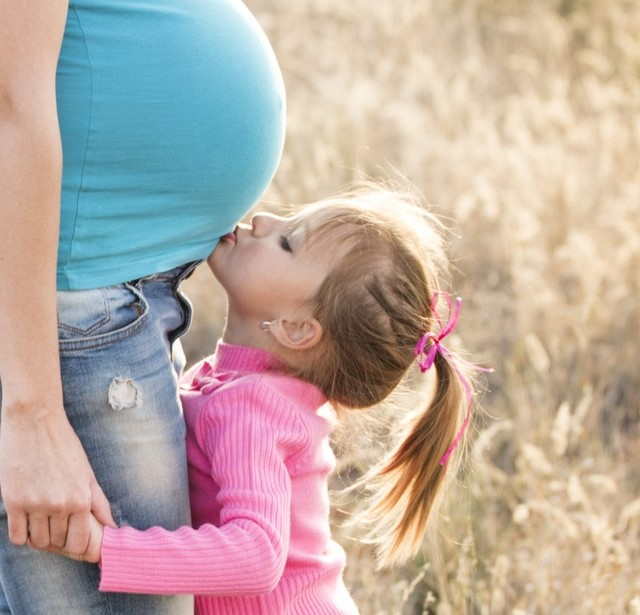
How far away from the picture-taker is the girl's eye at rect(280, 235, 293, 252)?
2035 millimetres

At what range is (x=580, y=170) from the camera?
5441 millimetres

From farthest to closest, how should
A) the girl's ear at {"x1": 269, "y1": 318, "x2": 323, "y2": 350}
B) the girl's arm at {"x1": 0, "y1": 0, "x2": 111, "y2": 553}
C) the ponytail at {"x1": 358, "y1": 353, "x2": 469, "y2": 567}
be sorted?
the ponytail at {"x1": 358, "y1": 353, "x2": 469, "y2": 567}
the girl's ear at {"x1": 269, "y1": 318, "x2": 323, "y2": 350}
the girl's arm at {"x1": 0, "y1": 0, "x2": 111, "y2": 553}

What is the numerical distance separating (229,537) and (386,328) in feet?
1.67

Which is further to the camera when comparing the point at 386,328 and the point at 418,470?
the point at 418,470

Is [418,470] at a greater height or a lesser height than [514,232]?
greater

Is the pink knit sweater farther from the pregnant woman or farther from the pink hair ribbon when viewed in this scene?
the pink hair ribbon

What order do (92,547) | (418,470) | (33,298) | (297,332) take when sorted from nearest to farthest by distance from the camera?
1. (33,298)
2. (92,547)
3. (297,332)
4. (418,470)

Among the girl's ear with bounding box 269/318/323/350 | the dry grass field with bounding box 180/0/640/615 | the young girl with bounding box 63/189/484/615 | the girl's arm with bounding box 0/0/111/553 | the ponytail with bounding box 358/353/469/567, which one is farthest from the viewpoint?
the dry grass field with bounding box 180/0/640/615

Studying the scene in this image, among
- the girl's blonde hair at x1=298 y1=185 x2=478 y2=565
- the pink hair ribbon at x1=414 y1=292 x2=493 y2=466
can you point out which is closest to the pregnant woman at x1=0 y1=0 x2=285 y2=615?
the girl's blonde hair at x1=298 y1=185 x2=478 y2=565

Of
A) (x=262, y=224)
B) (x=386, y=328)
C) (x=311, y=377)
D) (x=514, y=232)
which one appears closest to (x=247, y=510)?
(x=311, y=377)

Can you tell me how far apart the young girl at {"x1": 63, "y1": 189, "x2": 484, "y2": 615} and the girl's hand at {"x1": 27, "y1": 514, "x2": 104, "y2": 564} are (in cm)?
20

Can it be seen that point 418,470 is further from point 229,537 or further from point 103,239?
point 103,239

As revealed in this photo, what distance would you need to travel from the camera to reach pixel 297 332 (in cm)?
200

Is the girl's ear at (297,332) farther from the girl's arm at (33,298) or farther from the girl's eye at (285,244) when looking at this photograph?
the girl's arm at (33,298)
